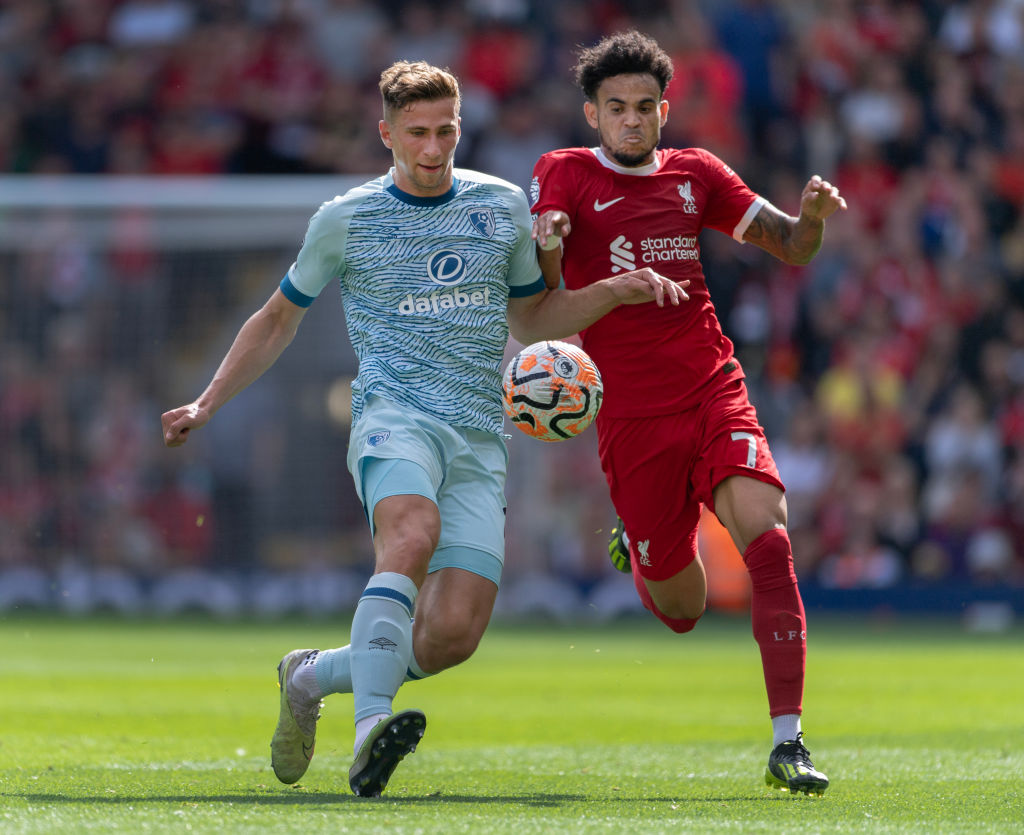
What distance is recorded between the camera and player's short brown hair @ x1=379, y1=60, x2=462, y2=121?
248 inches

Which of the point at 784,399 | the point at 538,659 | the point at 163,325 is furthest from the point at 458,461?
the point at 784,399

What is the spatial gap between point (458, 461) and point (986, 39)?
1661cm

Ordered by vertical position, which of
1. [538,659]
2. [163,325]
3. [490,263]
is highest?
[490,263]

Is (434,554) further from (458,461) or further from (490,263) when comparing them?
(490,263)

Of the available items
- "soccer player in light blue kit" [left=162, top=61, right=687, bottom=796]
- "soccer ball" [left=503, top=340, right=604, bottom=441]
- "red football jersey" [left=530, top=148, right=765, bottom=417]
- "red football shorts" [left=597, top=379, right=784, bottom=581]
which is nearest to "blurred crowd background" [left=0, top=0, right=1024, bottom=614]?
"red football shorts" [left=597, top=379, right=784, bottom=581]

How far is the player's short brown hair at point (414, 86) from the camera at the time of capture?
6.31 meters

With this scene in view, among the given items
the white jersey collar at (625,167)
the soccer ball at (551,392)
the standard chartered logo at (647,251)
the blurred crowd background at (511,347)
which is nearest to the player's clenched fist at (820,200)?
the standard chartered logo at (647,251)

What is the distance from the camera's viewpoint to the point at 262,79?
64.8ft

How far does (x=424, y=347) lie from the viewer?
6.38 m

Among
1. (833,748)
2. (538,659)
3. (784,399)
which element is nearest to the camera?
(833,748)

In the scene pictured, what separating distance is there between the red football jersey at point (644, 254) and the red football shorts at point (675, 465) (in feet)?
0.30

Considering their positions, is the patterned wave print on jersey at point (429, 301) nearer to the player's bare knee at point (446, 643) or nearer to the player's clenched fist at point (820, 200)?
the player's bare knee at point (446, 643)

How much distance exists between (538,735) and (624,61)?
379 centimetres

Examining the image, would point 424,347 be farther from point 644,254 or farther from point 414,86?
point 644,254
